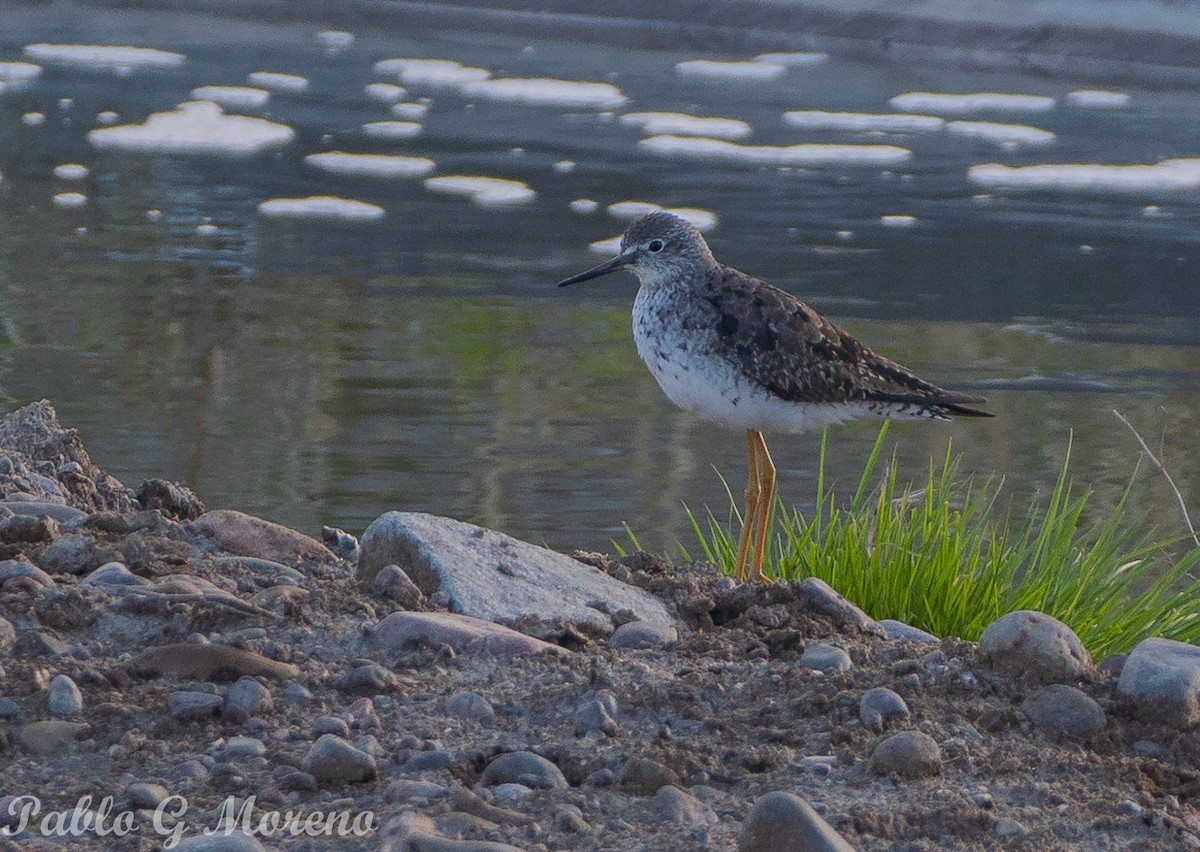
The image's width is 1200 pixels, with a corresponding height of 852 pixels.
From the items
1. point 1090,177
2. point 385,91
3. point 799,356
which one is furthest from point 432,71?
point 799,356

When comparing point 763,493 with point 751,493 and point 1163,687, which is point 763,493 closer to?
point 751,493

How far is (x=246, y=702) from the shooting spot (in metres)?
3.63

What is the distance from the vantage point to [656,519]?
650 cm

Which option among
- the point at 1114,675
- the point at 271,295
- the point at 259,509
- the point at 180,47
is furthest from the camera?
the point at 180,47

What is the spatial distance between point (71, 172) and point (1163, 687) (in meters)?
10.5

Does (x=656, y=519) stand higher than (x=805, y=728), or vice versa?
(x=805, y=728)

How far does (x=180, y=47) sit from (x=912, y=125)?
25.2ft

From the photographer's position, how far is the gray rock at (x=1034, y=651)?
3.91 metres

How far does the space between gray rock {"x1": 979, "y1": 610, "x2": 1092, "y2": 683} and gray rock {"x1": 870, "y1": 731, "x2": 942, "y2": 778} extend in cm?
51

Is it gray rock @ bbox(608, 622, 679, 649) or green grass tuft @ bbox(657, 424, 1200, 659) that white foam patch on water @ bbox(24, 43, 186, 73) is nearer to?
green grass tuft @ bbox(657, 424, 1200, 659)

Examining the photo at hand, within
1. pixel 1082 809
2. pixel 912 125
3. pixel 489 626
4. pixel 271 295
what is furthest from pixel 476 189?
pixel 1082 809

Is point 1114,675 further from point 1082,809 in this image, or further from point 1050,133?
point 1050,133

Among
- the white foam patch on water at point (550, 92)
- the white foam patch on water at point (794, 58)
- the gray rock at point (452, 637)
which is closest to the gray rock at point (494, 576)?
the gray rock at point (452, 637)

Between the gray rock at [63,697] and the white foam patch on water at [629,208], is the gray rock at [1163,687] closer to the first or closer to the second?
the gray rock at [63,697]
